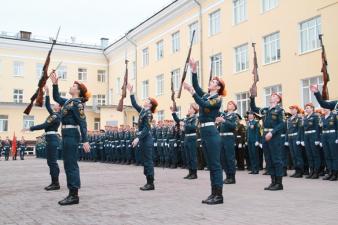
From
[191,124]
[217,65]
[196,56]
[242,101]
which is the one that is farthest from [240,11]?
[191,124]

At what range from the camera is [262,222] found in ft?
17.0

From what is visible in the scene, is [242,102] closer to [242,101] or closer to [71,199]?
[242,101]

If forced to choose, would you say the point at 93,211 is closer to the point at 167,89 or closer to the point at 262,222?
the point at 262,222

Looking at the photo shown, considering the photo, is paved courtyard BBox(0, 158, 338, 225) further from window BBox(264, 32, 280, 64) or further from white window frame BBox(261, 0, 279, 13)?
white window frame BBox(261, 0, 279, 13)

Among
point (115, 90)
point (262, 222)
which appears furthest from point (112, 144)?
point (115, 90)

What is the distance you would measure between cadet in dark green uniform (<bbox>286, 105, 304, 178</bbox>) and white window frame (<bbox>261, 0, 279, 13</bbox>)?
33.9 feet

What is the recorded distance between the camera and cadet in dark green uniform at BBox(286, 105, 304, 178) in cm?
1161

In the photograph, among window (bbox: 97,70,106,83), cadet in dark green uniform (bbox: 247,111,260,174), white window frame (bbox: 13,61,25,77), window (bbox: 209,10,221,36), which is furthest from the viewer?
window (bbox: 97,70,106,83)

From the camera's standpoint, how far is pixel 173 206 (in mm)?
6508

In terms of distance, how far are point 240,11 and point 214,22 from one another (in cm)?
267

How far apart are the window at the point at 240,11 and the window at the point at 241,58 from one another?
1510 millimetres

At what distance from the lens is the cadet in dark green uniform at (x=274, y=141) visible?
334 inches

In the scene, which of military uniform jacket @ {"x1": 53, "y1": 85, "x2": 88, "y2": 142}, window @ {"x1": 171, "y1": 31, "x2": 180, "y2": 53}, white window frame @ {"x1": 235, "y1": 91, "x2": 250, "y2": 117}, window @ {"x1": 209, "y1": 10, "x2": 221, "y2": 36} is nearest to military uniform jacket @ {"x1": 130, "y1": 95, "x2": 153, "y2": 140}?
military uniform jacket @ {"x1": 53, "y1": 85, "x2": 88, "y2": 142}

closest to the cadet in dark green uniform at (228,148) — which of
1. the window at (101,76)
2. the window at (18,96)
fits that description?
the window at (18,96)
